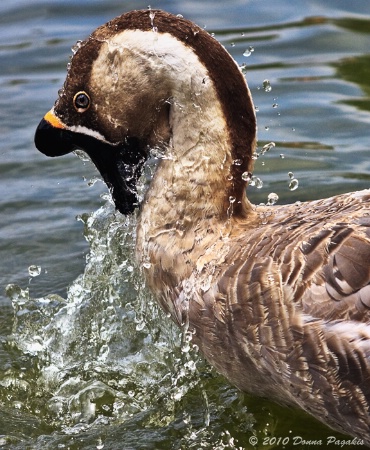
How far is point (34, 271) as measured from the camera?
5953 millimetres

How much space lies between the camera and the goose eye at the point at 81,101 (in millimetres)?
4418

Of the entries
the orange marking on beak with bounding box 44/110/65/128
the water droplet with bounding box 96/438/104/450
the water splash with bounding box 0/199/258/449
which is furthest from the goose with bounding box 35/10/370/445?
the water droplet with bounding box 96/438/104/450

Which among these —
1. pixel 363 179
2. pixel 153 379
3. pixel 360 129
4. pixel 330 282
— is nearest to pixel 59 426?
pixel 153 379

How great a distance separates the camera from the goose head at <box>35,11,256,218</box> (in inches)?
165

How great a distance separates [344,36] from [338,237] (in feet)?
18.3

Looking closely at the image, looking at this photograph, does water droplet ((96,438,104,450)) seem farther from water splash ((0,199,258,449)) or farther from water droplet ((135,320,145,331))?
water droplet ((135,320,145,331))

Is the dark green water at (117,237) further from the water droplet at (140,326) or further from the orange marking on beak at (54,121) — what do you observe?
the orange marking on beak at (54,121)

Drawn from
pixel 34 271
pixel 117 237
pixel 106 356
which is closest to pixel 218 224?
pixel 117 237

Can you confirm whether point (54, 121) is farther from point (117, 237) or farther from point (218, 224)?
point (117, 237)

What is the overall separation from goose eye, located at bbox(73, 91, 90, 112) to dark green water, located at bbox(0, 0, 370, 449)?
0.62 metres

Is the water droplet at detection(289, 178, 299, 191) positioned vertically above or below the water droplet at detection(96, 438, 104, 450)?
above

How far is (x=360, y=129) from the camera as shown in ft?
24.9

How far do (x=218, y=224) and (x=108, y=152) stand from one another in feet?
2.13

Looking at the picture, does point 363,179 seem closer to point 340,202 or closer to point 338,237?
point 340,202
